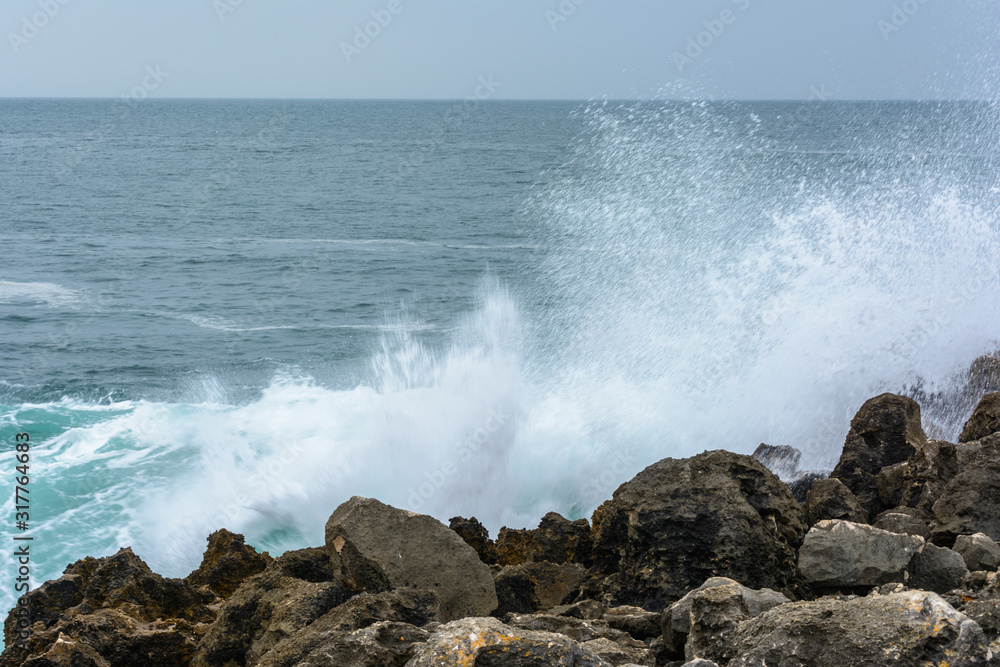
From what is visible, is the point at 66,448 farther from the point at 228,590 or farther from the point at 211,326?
the point at 211,326

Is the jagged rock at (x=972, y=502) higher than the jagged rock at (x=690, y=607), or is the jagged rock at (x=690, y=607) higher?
the jagged rock at (x=972, y=502)

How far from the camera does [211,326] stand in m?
19.9

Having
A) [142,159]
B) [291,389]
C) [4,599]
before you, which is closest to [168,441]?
[291,389]

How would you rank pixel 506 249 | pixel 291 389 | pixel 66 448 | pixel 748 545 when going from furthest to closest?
pixel 506 249 → pixel 291 389 → pixel 66 448 → pixel 748 545

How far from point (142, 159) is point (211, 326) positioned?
4808 centimetres

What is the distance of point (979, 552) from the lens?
14.0 feet

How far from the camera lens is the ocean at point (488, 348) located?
32.6ft

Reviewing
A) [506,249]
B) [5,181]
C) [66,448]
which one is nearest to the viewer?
[66,448]

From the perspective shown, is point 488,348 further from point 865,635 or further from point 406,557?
point 865,635

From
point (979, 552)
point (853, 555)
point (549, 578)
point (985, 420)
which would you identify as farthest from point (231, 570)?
point (985, 420)

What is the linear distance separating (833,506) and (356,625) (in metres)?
3.30

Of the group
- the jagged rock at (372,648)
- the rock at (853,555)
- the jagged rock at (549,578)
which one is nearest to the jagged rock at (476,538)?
the jagged rock at (549,578)

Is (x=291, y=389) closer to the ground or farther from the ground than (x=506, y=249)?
closer to the ground

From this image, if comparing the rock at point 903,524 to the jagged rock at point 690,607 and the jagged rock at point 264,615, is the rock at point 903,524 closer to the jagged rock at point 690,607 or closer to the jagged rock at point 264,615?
the jagged rock at point 690,607
